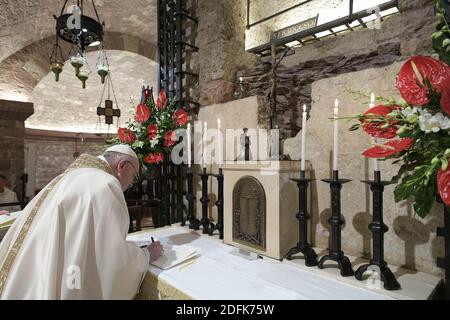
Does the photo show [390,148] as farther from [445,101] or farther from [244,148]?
[244,148]

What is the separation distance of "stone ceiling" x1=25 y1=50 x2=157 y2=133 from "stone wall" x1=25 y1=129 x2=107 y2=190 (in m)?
0.37

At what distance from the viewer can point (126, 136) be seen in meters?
2.07

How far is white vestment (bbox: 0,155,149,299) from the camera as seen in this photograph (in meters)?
1.18

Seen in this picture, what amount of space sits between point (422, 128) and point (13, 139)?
674cm

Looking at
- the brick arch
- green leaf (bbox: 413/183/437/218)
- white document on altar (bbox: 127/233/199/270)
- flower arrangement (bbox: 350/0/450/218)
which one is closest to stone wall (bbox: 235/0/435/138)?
flower arrangement (bbox: 350/0/450/218)

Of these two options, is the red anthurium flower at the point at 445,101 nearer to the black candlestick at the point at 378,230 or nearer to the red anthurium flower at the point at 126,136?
the black candlestick at the point at 378,230

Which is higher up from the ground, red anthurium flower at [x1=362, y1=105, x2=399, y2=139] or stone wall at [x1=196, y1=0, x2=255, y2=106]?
stone wall at [x1=196, y1=0, x2=255, y2=106]

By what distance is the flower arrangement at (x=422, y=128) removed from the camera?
0.93m

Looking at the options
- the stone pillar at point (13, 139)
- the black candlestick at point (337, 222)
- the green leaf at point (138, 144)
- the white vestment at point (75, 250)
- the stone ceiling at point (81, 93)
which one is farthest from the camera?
the stone ceiling at point (81, 93)

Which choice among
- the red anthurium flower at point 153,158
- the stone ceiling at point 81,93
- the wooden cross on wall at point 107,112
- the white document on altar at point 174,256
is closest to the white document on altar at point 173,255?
the white document on altar at point 174,256

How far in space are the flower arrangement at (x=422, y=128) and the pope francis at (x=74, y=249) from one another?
4.19 ft

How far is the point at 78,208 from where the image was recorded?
1.28m

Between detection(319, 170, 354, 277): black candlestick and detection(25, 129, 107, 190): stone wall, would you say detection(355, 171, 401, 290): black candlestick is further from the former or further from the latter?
detection(25, 129, 107, 190): stone wall
